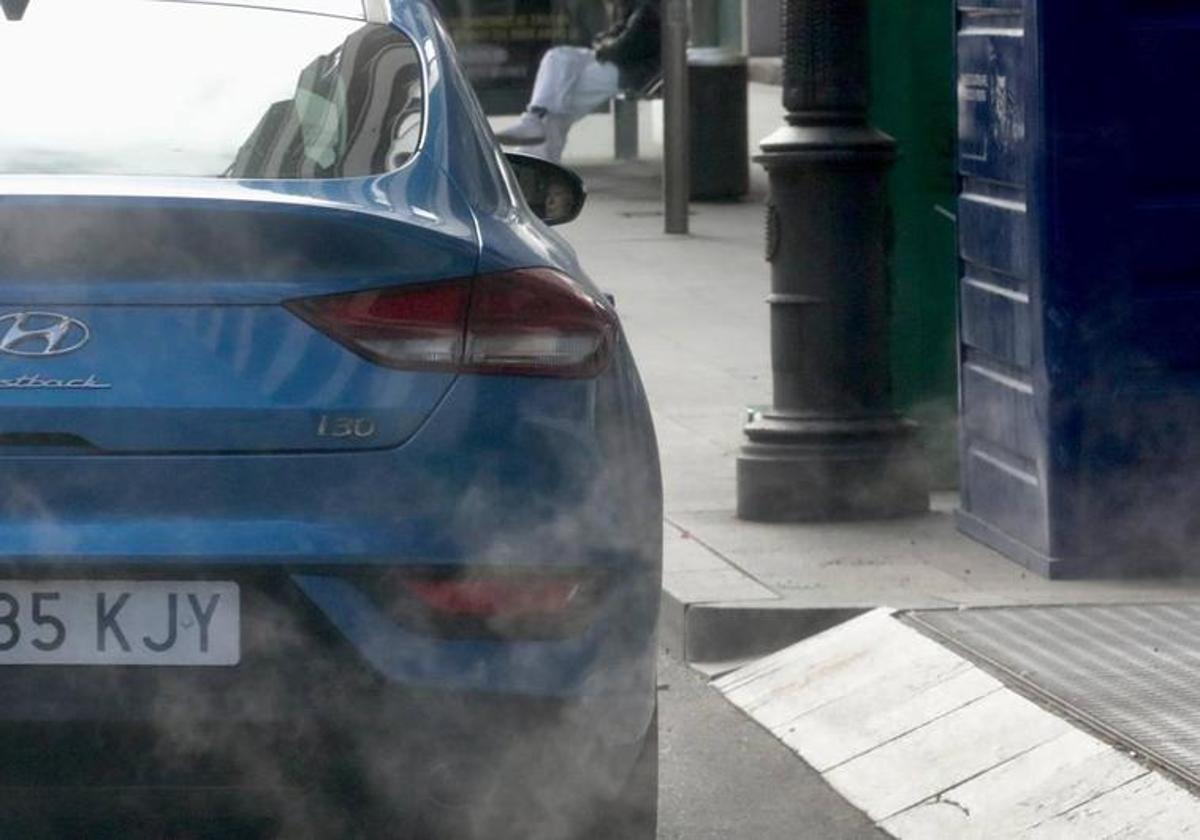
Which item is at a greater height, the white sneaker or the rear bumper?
the white sneaker

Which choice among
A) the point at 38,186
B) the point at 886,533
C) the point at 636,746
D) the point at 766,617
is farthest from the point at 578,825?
the point at 886,533

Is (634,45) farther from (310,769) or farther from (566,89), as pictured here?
(310,769)

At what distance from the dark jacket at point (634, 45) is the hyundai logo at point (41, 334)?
14981 millimetres

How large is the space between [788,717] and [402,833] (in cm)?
209

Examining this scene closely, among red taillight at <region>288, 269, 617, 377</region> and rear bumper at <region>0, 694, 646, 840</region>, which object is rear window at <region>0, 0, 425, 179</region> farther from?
rear bumper at <region>0, 694, 646, 840</region>

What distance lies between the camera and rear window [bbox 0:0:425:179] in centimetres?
385

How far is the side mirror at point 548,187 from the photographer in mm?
5516

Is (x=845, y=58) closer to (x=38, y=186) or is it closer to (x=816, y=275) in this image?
(x=816, y=275)

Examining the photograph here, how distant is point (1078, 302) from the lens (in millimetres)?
6363

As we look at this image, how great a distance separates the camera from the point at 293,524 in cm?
350

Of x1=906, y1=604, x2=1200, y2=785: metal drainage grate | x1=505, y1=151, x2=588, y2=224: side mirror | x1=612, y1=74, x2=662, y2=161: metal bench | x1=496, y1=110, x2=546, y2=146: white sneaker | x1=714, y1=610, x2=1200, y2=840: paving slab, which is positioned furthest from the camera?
x1=612, y1=74, x2=662, y2=161: metal bench

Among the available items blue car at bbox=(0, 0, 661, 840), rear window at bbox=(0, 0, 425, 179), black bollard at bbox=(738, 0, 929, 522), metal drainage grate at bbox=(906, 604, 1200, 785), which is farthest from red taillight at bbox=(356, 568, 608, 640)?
black bollard at bbox=(738, 0, 929, 522)

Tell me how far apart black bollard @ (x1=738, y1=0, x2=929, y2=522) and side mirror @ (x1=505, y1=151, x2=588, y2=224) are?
1.89m

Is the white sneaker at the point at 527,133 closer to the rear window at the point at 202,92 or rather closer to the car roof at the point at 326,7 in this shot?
the car roof at the point at 326,7
